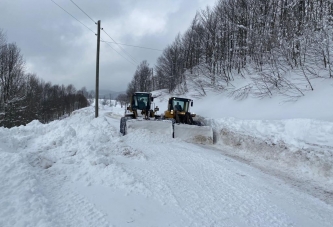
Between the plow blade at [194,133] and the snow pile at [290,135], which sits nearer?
the snow pile at [290,135]

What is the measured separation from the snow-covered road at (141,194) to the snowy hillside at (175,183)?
0.06 ft

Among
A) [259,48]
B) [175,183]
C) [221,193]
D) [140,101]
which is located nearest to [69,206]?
[175,183]

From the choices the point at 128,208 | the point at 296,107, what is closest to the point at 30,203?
the point at 128,208

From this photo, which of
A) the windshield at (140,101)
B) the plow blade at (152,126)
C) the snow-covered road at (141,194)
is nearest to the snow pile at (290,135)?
the snow-covered road at (141,194)

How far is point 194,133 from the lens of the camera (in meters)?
13.2

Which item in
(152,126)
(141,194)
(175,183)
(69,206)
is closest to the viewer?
(69,206)

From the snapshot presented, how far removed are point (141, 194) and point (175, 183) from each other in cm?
112

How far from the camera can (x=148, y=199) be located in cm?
468

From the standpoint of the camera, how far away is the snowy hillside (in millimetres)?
3930

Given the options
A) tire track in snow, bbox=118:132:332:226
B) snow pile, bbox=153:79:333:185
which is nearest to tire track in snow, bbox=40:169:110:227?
tire track in snow, bbox=118:132:332:226

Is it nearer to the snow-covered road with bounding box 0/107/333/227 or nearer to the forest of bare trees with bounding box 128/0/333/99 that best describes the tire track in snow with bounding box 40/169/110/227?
the snow-covered road with bounding box 0/107/333/227

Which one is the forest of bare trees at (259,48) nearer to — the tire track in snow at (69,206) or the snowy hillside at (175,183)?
the snowy hillside at (175,183)

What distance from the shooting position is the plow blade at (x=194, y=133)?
42.8 feet

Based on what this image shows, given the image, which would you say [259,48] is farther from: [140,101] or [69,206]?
[69,206]
